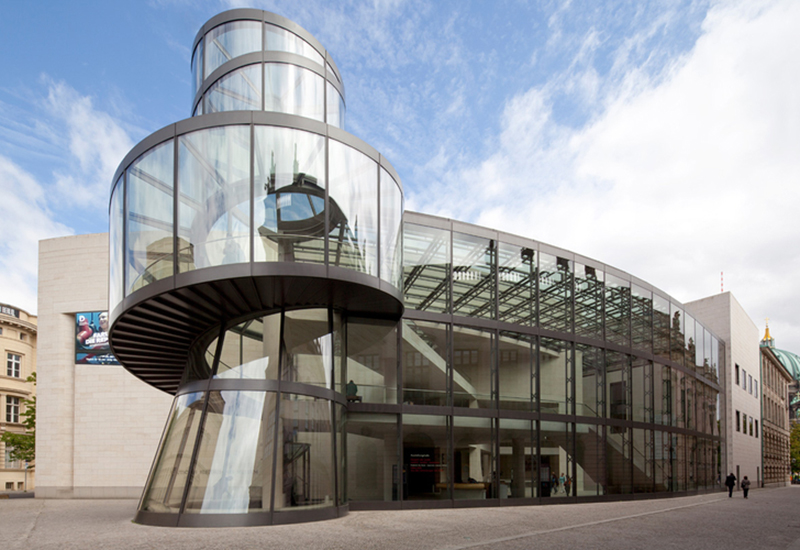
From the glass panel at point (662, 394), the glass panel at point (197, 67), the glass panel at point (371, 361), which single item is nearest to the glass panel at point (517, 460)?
the glass panel at point (371, 361)

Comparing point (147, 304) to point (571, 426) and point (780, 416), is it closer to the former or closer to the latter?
point (571, 426)

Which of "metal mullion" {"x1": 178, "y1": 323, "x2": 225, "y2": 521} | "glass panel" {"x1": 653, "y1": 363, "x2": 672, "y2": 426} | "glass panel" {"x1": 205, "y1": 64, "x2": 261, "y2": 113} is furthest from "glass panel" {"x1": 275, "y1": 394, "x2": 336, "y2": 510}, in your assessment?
"glass panel" {"x1": 653, "y1": 363, "x2": 672, "y2": 426}

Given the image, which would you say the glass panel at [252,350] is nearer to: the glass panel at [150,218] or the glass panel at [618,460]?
the glass panel at [150,218]

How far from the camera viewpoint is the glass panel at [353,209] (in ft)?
47.3

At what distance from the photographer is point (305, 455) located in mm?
14242

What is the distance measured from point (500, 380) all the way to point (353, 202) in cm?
915

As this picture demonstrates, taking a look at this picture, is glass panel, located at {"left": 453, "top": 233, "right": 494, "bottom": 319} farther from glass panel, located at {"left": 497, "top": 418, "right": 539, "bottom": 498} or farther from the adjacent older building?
the adjacent older building

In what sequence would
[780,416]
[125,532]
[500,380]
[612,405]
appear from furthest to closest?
1. [780,416]
2. [612,405]
3. [500,380]
4. [125,532]

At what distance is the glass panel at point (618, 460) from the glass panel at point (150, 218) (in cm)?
1837

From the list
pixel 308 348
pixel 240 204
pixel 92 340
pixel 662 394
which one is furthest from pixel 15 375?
pixel 240 204

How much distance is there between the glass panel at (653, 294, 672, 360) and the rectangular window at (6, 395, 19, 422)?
56.0m

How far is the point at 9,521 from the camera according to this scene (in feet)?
50.9

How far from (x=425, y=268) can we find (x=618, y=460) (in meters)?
11.9

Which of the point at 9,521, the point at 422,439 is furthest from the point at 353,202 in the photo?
the point at 9,521
